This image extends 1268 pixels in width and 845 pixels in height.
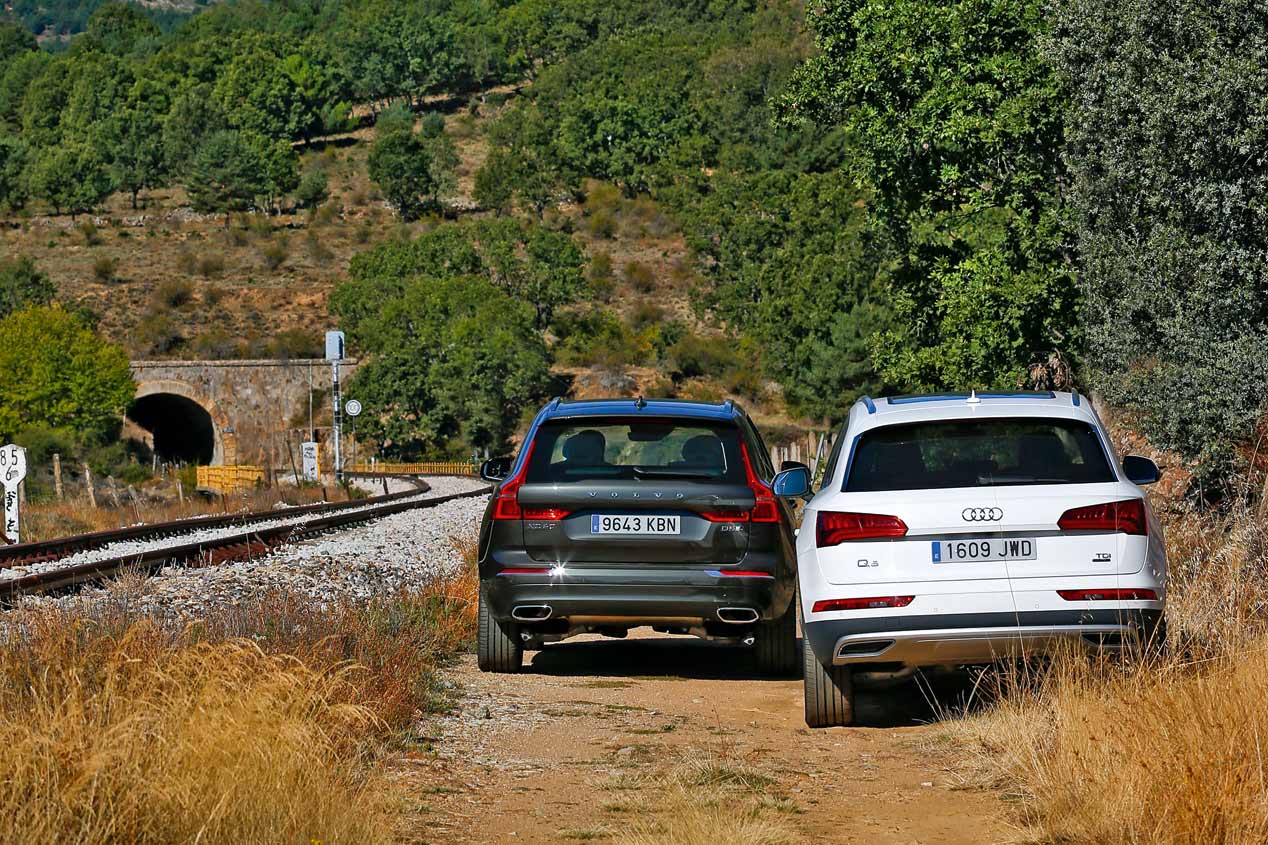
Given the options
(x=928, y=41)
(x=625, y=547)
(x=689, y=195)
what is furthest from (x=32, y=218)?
(x=625, y=547)

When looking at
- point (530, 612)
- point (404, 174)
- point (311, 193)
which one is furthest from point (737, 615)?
point (311, 193)

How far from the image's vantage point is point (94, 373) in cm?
8238

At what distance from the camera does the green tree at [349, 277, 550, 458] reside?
279ft

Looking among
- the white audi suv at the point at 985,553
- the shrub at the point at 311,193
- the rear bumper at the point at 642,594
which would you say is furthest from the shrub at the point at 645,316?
the white audi suv at the point at 985,553

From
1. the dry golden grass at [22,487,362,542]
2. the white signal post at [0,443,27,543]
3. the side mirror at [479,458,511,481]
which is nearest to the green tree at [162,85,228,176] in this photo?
the dry golden grass at [22,487,362,542]

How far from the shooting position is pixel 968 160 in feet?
79.1

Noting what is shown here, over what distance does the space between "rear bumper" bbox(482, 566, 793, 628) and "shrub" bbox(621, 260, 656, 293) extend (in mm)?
112890

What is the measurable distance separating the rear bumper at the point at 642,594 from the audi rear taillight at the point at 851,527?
4.87 ft

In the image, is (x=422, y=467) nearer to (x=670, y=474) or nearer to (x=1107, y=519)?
(x=670, y=474)

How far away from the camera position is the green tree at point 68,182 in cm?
14538

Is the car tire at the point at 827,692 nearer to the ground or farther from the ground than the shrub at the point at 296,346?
nearer to the ground

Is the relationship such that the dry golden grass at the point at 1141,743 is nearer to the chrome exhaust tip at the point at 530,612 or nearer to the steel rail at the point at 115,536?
the chrome exhaust tip at the point at 530,612

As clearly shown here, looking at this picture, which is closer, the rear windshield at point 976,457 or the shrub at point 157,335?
the rear windshield at point 976,457

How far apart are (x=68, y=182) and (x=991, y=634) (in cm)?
15002
